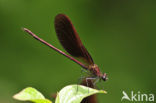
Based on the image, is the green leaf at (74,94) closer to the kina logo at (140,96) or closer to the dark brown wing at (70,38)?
the dark brown wing at (70,38)

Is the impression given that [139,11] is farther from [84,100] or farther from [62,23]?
[84,100]

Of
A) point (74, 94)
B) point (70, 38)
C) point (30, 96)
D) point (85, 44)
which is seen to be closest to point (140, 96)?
point (85, 44)

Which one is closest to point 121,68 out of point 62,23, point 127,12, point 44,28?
point 127,12

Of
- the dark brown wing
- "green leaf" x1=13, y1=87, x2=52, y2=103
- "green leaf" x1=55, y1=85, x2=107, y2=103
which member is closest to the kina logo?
the dark brown wing

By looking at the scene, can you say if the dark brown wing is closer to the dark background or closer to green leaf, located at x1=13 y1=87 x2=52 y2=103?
green leaf, located at x1=13 y1=87 x2=52 y2=103

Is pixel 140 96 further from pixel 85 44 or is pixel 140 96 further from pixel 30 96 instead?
pixel 30 96

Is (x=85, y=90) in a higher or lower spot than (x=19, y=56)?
lower

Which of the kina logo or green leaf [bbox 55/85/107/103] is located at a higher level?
the kina logo
